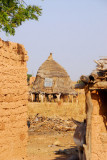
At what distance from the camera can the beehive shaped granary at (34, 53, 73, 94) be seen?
2583 cm

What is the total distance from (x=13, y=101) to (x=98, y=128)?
84.1 inches

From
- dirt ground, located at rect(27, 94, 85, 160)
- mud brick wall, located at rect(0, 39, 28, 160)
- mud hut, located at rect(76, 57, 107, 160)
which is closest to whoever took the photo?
mud brick wall, located at rect(0, 39, 28, 160)

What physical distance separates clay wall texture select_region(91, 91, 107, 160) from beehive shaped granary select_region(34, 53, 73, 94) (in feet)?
61.5

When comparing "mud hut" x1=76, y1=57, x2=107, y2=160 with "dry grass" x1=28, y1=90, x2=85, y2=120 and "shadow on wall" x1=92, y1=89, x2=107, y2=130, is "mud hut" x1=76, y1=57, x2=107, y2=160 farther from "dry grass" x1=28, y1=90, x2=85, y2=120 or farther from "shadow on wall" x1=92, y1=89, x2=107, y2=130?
"dry grass" x1=28, y1=90, x2=85, y2=120

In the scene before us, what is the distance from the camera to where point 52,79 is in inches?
1019

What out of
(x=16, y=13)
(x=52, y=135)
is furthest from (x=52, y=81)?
(x=16, y=13)

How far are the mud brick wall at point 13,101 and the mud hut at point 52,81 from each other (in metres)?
19.2

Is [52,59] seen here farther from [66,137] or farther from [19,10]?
[19,10]

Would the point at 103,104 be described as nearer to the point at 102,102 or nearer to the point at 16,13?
the point at 102,102

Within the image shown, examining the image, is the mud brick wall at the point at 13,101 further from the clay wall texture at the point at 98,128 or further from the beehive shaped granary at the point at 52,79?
the beehive shaped granary at the point at 52,79

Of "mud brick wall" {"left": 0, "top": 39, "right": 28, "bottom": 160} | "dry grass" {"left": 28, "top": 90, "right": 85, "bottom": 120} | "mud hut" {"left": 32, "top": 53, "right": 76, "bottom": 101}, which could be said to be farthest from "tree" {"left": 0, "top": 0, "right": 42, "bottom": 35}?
"mud hut" {"left": 32, "top": 53, "right": 76, "bottom": 101}

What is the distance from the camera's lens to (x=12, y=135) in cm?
569

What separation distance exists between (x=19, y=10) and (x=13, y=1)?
0.35 m

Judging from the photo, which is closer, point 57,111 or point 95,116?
point 95,116
